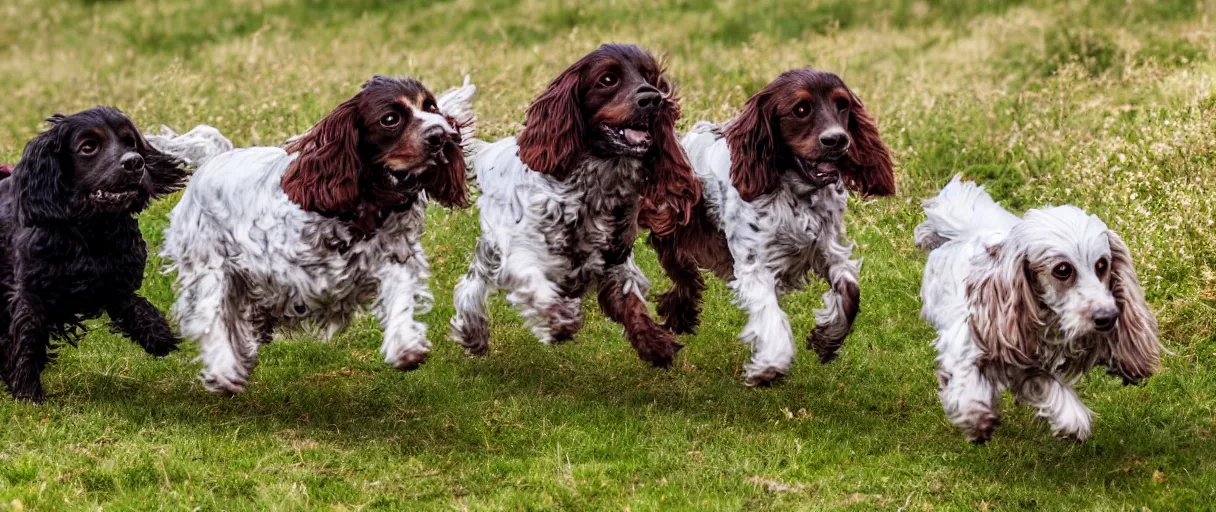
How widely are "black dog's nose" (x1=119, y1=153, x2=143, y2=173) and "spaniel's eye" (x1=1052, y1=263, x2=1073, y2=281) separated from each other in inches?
168

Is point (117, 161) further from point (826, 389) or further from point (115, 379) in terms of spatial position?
point (826, 389)

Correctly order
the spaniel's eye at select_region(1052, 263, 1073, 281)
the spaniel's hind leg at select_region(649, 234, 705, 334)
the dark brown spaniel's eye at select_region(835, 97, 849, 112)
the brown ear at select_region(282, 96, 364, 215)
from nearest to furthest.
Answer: the spaniel's eye at select_region(1052, 263, 1073, 281)
the brown ear at select_region(282, 96, 364, 215)
the dark brown spaniel's eye at select_region(835, 97, 849, 112)
the spaniel's hind leg at select_region(649, 234, 705, 334)

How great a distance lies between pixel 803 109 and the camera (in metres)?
7.07

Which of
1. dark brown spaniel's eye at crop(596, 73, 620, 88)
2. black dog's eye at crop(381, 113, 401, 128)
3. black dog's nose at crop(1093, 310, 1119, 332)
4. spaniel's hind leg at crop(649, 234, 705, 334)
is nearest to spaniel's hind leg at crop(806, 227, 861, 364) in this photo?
spaniel's hind leg at crop(649, 234, 705, 334)

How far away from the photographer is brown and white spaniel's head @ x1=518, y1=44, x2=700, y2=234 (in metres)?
6.91

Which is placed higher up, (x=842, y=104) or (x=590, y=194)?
(x=842, y=104)

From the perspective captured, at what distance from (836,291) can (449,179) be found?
6.69 feet

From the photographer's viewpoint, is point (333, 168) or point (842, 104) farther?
point (842, 104)

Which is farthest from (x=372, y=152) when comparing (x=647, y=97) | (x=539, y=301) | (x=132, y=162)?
(x=647, y=97)

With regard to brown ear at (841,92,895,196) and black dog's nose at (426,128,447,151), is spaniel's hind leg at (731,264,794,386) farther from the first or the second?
black dog's nose at (426,128,447,151)

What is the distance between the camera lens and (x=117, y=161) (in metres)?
6.93

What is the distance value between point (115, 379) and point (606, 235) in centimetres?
283

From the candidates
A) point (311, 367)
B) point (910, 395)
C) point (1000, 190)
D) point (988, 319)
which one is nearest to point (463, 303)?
point (311, 367)

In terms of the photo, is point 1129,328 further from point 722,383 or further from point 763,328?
point 722,383
